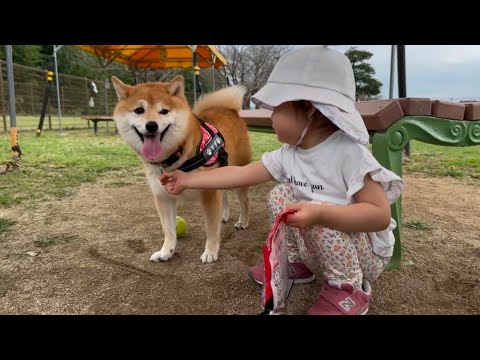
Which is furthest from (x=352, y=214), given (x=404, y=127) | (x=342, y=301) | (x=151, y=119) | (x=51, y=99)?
(x=51, y=99)

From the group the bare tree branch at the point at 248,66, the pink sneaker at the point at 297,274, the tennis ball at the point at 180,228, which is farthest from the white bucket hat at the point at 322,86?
the bare tree branch at the point at 248,66

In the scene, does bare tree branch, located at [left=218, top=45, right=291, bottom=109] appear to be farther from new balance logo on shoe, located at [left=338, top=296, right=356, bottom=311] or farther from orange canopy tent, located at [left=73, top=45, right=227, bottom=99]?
new balance logo on shoe, located at [left=338, top=296, right=356, bottom=311]

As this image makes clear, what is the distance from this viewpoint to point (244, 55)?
19094mm

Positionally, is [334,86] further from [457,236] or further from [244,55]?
[244,55]

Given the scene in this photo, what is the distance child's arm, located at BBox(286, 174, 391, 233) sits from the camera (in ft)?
3.67

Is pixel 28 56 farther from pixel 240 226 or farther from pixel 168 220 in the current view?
pixel 168 220

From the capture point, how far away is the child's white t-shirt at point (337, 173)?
46.2 inches

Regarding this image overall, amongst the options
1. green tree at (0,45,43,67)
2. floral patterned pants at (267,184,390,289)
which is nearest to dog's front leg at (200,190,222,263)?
floral patterned pants at (267,184,390,289)

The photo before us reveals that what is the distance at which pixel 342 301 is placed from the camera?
1.29m

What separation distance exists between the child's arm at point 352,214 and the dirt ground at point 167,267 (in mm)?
480

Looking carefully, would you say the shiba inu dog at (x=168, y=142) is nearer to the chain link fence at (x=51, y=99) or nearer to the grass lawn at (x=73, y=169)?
the grass lawn at (x=73, y=169)

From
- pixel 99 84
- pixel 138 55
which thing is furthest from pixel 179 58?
pixel 99 84

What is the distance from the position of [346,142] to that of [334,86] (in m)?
0.19

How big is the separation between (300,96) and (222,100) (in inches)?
60.6
